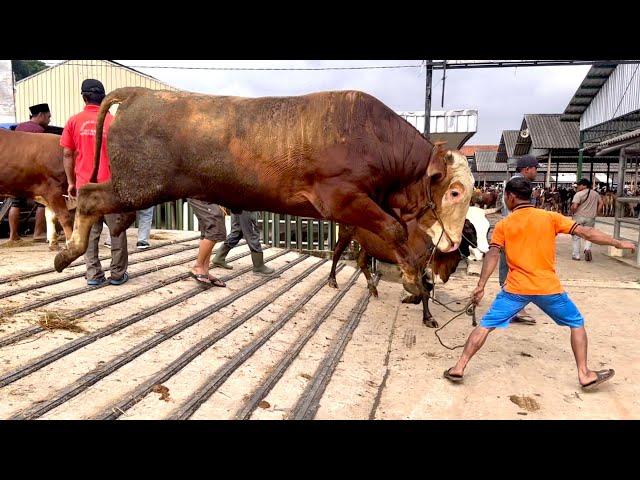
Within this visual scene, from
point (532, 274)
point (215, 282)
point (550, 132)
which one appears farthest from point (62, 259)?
point (550, 132)

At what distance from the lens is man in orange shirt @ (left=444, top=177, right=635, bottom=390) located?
378 cm

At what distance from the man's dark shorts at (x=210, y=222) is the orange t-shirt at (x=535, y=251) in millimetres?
3439

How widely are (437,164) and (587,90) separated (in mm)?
18578

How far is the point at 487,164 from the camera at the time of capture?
44.2m

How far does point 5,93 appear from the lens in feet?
40.8

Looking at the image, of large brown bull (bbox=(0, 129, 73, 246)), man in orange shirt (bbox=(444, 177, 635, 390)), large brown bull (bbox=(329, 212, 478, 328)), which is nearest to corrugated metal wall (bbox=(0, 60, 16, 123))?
large brown bull (bbox=(0, 129, 73, 246))

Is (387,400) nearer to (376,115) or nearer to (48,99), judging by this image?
(376,115)

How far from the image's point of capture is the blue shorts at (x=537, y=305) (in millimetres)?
3814

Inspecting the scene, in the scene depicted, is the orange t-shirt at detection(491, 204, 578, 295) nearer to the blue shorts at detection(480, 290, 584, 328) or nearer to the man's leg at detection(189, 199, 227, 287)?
the blue shorts at detection(480, 290, 584, 328)

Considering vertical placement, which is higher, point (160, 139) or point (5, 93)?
Result: point (5, 93)

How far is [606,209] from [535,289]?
23420 mm

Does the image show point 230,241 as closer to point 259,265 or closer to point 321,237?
point 259,265

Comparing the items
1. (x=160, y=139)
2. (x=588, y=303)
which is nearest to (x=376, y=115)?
(x=160, y=139)

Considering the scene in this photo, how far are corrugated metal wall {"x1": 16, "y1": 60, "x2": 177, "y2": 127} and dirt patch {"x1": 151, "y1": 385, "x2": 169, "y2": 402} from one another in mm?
21445
